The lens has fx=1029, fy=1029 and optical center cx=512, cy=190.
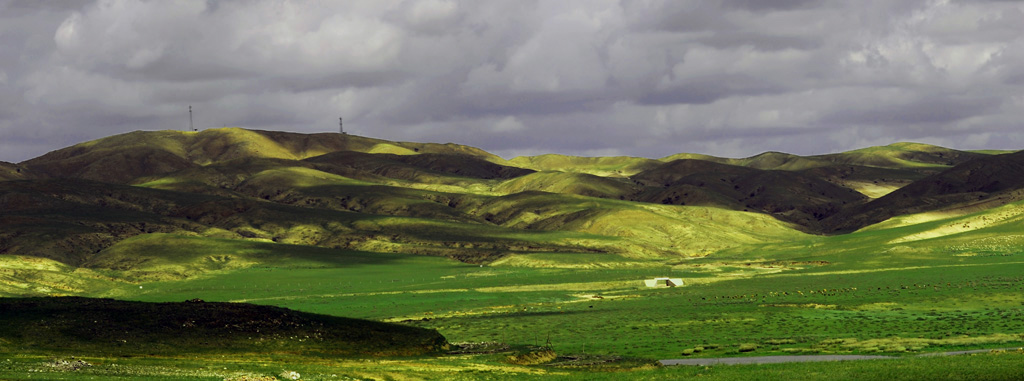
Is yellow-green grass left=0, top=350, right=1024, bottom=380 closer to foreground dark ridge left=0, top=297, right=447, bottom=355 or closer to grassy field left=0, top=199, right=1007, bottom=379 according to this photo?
grassy field left=0, top=199, right=1007, bottom=379

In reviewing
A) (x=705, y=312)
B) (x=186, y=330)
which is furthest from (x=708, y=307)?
(x=186, y=330)

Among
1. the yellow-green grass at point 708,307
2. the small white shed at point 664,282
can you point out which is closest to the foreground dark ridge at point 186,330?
the yellow-green grass at point 708,307

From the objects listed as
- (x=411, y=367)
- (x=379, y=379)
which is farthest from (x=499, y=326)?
(x=379, y=379)

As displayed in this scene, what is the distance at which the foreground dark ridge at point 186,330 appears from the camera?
258 ft

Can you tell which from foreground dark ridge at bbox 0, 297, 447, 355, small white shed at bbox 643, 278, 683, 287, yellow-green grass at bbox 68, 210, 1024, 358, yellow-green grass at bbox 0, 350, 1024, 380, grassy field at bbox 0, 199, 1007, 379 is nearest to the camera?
yellow-green grass at bbox 0, 350, 1024, 380

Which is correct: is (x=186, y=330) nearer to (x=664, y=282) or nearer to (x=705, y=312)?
(x=705, y=312)

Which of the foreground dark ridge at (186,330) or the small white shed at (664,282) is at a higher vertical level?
the foreground dark ridge at (186,330)

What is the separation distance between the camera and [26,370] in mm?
56281

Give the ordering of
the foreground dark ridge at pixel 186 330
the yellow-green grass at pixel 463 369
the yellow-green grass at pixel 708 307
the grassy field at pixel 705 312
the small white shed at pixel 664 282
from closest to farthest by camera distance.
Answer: the yellow-green grass at pixel 463 369 < the foreground dark ridge at pixel 186 330 < the grassy field at pixel 705 312 < the yellow-green grass at pixel 708 307 < the small white shed at pixel 664 282

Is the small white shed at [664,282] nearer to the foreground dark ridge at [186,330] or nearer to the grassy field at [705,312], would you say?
the grassy field at [705,312]

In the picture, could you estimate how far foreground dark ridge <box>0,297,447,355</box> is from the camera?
258 ft

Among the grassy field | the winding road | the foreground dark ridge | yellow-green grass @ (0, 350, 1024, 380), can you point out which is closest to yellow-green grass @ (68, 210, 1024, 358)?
the grassy field

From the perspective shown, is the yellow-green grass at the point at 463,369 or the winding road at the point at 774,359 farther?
the winding road at the point at 774,359

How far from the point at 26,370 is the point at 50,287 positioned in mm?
130712
